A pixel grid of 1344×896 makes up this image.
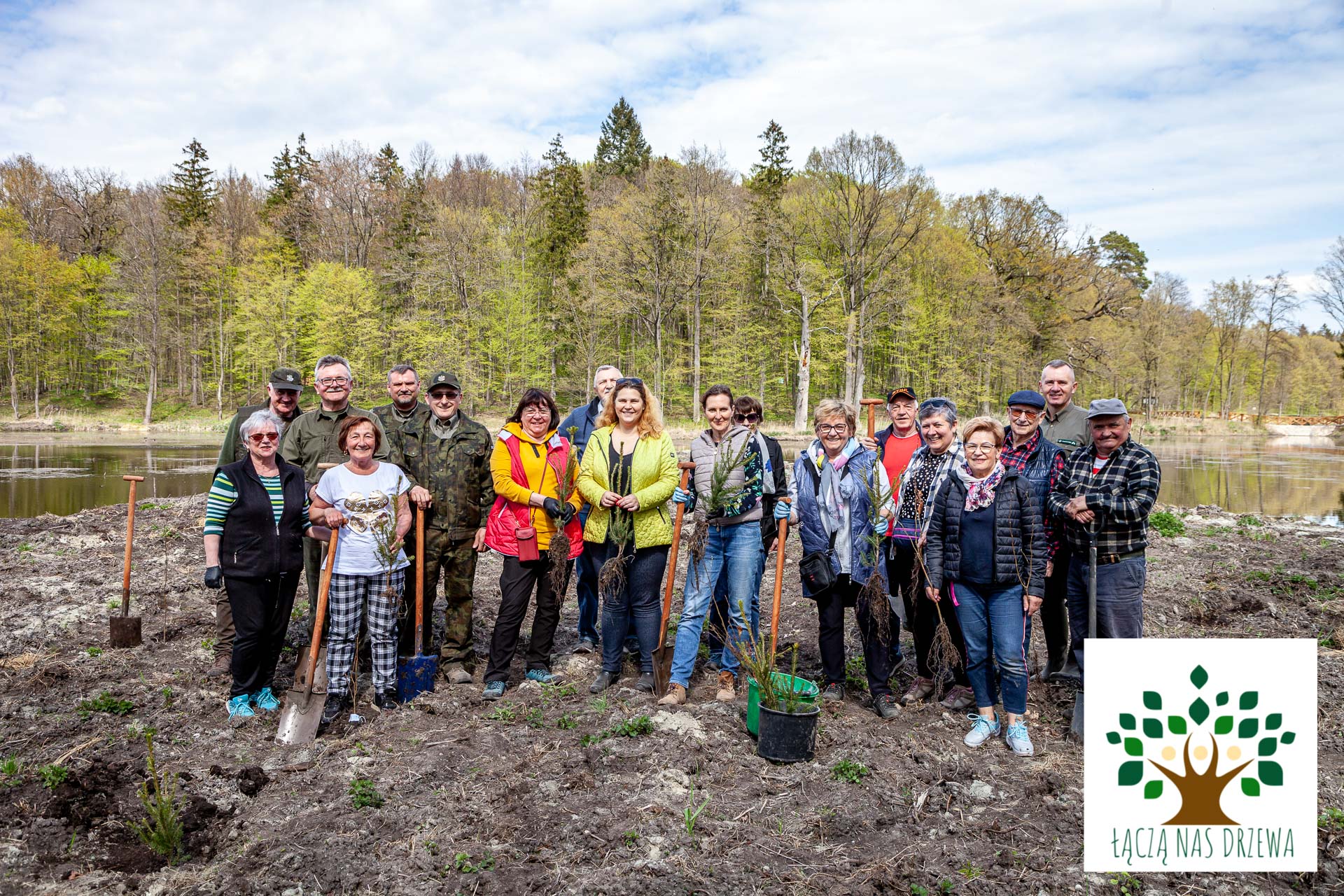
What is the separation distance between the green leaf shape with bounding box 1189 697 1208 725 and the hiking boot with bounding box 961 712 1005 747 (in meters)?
1.12

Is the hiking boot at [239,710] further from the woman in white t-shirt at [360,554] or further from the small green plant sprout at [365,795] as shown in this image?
the small green plant sprout at [365,795]

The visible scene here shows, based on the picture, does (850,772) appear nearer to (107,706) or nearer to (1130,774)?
(1130,774)

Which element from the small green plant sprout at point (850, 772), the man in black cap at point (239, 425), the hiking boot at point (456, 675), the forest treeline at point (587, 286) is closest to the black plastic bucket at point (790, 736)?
the small green plant sprout at point (850, 772)

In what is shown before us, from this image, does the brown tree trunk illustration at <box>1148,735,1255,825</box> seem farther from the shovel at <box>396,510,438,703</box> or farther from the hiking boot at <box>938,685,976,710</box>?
the shovel at <box>396,510,438,703</box>

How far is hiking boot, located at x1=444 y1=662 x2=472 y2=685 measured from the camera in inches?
204

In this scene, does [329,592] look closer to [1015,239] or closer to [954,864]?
[954,864]

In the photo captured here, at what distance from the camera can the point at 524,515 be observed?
16.3ft

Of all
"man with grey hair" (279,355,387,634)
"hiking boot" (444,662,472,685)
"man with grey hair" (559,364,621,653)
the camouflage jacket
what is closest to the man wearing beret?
"man with grey hair" (559,364,621,653)

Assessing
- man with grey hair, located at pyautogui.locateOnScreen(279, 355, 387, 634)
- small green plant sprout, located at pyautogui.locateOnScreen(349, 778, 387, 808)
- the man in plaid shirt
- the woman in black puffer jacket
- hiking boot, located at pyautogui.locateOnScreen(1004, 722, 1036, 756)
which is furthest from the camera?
man with grey hair, located at pyautogui.locateOnScreen(279, 355, 387, 634)

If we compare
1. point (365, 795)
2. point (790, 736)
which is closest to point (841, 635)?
point (790, 736)

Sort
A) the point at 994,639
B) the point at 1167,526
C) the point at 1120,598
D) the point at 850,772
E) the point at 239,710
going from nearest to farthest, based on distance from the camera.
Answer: the point at 850,772 < the point at 994,639 < the point at 1120,598 < the point at 239,710 < the point at 1167,526

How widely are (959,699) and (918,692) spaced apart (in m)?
0.26

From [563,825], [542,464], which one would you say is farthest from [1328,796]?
[542,464]

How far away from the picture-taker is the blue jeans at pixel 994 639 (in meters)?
4.31
